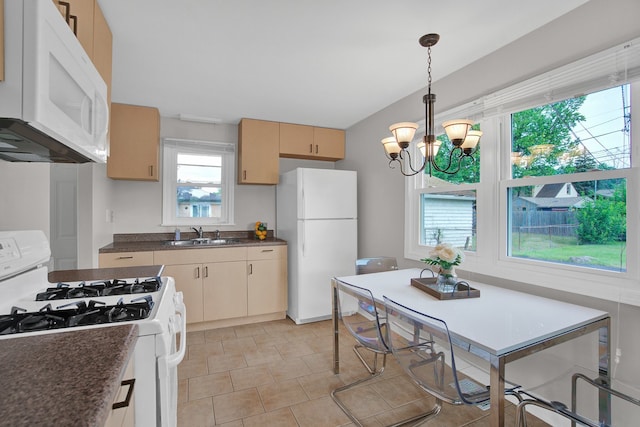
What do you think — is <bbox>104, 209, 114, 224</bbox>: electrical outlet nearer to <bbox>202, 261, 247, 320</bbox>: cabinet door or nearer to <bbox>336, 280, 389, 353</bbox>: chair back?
<bbox>202, 261, 247, 320</bbox>: cabinet door

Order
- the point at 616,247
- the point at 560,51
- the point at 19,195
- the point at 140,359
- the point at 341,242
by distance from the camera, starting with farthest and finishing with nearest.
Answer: the point at 341,242
the point at 560,51
the point at 616,247
the point at 19,195
the point at 140,359

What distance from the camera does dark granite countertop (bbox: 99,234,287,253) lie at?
292 centimetres

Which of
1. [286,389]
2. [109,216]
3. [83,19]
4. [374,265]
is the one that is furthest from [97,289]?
[109,216]

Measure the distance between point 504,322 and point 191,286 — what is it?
277 centimetres

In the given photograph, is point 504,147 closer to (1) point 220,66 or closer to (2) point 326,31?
(2) point 326,31

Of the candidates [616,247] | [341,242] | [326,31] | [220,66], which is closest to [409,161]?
[341,242]

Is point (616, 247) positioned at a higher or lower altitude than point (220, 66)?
lower

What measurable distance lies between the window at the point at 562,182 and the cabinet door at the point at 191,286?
101 inches

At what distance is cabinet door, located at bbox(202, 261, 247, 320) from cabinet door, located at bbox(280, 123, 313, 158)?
1494 millimetres

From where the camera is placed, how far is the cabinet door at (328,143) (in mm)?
3936

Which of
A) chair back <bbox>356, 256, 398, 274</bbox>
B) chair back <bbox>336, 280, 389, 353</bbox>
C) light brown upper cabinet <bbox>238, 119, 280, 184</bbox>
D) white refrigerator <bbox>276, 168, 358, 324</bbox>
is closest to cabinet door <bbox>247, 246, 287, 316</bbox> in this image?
white refrigerator <bbox>276, 168, 358, 324</bbox>

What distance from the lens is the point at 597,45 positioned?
1.63 meters

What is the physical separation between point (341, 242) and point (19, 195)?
2.74 metres

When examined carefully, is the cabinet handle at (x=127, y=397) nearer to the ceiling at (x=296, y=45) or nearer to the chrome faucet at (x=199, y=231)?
the ceiling at (x=296, y=45)
